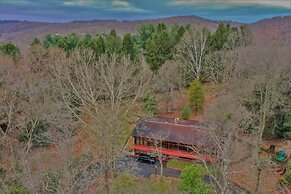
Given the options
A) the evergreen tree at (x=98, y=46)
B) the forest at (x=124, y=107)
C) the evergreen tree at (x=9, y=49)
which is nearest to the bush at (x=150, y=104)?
the forest at (x=124, y=107)

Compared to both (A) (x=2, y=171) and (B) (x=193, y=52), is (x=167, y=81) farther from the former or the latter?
(A) (x=2, y=171)

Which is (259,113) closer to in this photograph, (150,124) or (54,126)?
(150,124)

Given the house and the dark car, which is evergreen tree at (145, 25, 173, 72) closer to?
the house

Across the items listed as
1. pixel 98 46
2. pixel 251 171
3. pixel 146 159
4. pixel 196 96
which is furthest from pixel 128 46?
pixel 251 171

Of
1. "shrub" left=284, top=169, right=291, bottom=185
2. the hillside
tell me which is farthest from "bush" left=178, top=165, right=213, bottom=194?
the hillside

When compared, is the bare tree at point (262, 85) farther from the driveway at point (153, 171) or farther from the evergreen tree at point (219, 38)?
the evergreen tree at point (219, 38)

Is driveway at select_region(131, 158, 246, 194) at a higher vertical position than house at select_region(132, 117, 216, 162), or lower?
lower

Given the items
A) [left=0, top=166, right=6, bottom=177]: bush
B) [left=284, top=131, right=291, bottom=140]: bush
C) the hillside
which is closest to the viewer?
[left=0, top=166, right=6, bottom=177]: bush
